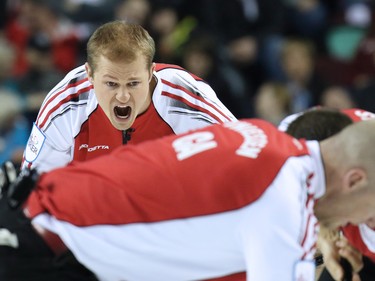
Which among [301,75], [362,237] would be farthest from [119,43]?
[301,75]

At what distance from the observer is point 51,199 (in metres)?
3.31

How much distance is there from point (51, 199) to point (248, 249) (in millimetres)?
794

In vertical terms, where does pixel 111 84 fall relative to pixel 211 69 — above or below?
above

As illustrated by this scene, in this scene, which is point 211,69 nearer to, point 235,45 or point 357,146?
point 235,45

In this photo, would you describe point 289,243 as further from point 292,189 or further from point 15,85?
point 15,85

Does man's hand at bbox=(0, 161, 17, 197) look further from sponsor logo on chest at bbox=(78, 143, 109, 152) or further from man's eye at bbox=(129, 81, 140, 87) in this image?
sponsor logo on chest at bbox=(78, 143, 109, 152)

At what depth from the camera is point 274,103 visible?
7.86 m

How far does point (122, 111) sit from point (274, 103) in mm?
3629

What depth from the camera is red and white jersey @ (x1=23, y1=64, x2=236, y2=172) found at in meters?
4.48

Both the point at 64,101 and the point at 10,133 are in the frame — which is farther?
the point at 10,133

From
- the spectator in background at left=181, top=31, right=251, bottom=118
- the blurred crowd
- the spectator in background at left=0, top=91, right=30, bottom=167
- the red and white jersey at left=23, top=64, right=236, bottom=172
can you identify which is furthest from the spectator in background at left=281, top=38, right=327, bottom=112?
the red and white jersey at left=23, top=64, right=236, bottom=172

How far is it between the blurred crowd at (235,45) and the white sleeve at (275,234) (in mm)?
4839

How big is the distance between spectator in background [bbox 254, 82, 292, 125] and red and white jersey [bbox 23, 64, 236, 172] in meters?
3.27

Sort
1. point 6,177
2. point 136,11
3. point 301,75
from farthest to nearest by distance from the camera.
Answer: point 136,11 → point 301,75 → point 6,177
